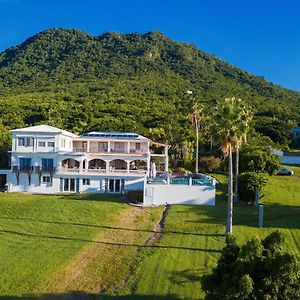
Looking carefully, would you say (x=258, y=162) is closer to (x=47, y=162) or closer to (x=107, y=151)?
(x=107, y=151)

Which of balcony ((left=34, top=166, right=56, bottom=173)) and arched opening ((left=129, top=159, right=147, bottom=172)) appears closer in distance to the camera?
balcony ((left=34, top=166, right=56, bottom=173))

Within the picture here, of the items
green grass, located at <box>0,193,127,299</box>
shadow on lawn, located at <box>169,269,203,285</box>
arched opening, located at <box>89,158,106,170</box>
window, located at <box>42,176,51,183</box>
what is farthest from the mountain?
shadow on lawn, located at <box>169,269,203,285</box>

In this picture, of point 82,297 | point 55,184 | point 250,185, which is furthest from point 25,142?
point 82,297

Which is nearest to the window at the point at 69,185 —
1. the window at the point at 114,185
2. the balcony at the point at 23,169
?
the window at the point at 114,185

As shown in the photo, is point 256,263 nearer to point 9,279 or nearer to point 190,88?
point 9,279

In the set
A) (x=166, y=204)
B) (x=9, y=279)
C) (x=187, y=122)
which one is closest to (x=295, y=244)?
(x=166, y=204)

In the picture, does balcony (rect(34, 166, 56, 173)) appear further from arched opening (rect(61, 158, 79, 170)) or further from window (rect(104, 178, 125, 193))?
window (rect(104, 178, 125, 193))
